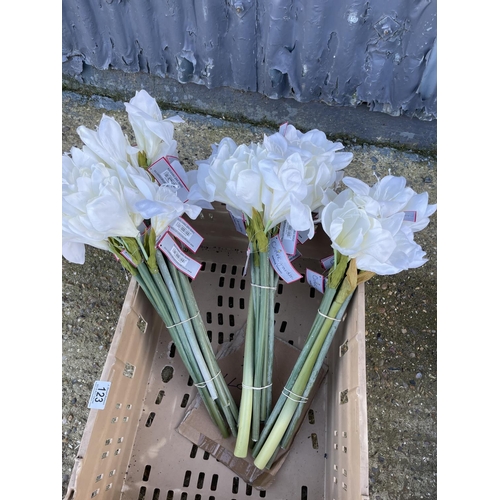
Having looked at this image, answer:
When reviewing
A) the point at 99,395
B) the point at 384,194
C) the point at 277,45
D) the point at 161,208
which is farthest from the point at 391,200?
the point at 277,45

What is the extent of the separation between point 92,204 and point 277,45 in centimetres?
81

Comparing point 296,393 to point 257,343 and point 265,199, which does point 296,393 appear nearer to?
point 257,343

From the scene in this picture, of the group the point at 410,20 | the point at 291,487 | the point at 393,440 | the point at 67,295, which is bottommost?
the point at 291,487

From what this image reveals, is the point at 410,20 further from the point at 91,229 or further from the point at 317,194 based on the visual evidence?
the point at 91,229

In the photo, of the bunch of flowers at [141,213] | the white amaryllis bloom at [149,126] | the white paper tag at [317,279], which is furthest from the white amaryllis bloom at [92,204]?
the white paper tag at [317,279]

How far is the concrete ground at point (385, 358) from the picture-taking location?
3.77 ft

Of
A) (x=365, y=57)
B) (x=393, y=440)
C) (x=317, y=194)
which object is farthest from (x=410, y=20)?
(x=393, y=440)

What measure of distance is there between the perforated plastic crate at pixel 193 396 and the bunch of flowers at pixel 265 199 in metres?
0.13

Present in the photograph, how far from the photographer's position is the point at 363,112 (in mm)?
1441

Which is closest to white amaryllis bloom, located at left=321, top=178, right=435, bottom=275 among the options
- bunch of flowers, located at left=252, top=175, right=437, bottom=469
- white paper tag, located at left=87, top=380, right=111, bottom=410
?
bunch of flowers, located at left=252, top=175, right=437, bottom=469

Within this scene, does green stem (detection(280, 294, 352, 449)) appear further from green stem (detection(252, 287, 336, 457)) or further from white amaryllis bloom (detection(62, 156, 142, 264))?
white amaryllis bloom (detection(62, 156, 142, 264))

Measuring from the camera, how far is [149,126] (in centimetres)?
75

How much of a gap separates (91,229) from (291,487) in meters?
0.64

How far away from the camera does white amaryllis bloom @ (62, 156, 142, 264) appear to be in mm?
656
